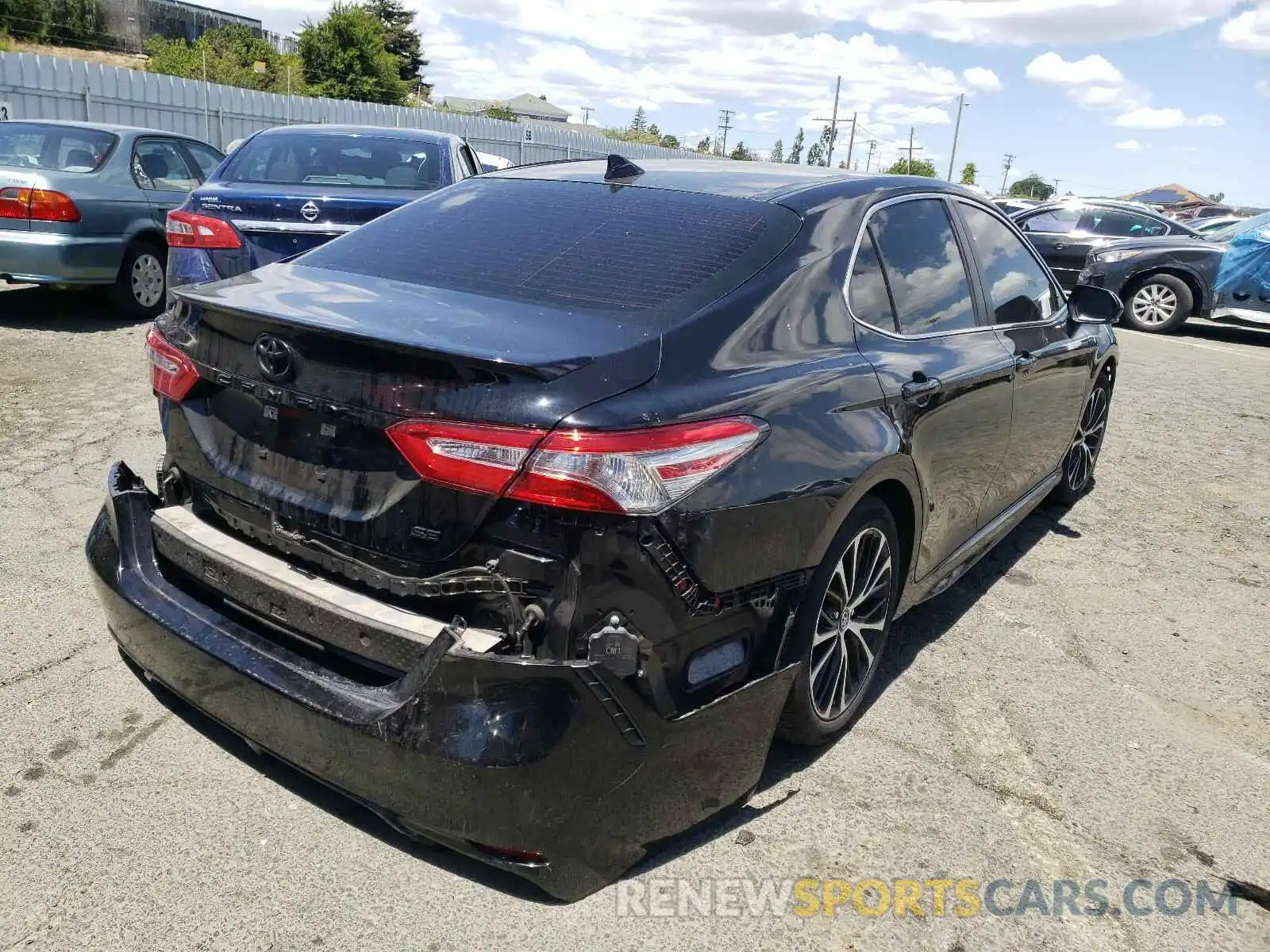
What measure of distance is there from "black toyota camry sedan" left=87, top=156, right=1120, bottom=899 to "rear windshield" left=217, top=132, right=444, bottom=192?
415 centimetres

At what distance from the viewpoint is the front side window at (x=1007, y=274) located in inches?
153

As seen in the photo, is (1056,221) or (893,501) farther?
(1056,221)

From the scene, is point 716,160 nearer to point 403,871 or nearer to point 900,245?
point 900,245

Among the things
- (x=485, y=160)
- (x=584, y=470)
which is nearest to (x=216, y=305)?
(x=584, y=470)

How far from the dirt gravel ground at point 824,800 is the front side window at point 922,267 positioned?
1.21 metres

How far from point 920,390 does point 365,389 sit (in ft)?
5.46

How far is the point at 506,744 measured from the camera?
2.00 m

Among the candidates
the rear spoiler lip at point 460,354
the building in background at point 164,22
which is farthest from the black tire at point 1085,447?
the building in background at point 164,22

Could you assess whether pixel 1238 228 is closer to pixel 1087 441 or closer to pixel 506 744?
pixel 1087 441

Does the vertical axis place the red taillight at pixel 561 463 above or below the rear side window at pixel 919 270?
below

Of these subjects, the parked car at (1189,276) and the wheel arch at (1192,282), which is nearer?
the parked car at (1189,276)

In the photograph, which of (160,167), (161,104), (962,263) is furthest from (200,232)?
(161,104)

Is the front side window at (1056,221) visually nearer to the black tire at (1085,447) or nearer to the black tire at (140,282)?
the black tire at (1085,447)

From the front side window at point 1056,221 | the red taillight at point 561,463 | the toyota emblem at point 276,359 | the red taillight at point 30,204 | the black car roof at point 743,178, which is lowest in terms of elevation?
the red taillight at point 30,204
